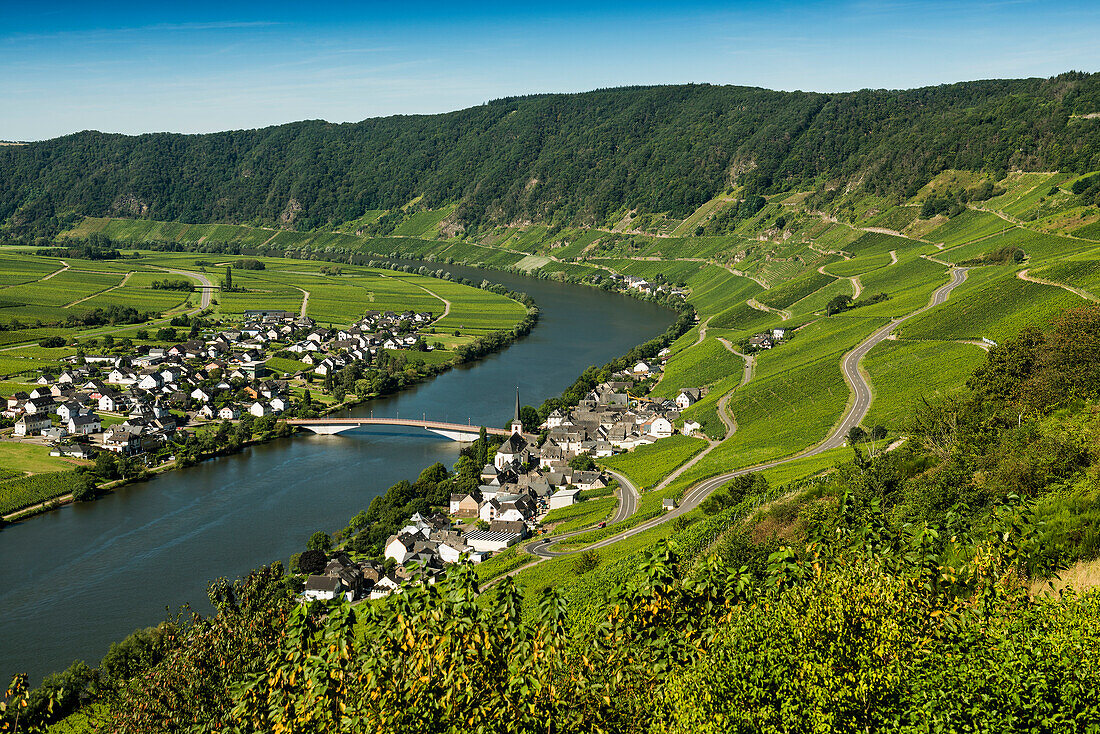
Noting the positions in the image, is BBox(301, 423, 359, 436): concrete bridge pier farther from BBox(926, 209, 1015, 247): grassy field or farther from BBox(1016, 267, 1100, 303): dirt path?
BBox(926, 209, 1015, 247): grassy field

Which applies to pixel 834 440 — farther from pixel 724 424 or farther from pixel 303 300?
pixel 303 300

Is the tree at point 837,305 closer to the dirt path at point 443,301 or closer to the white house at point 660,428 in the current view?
the white house at point 660,428

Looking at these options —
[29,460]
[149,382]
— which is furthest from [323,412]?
[29,460]

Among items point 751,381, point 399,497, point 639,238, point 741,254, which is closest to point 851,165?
point 741,254

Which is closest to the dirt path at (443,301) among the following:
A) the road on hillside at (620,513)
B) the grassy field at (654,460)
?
the grassy field at (654,460)

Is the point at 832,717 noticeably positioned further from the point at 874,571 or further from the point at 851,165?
the point at 851,165
